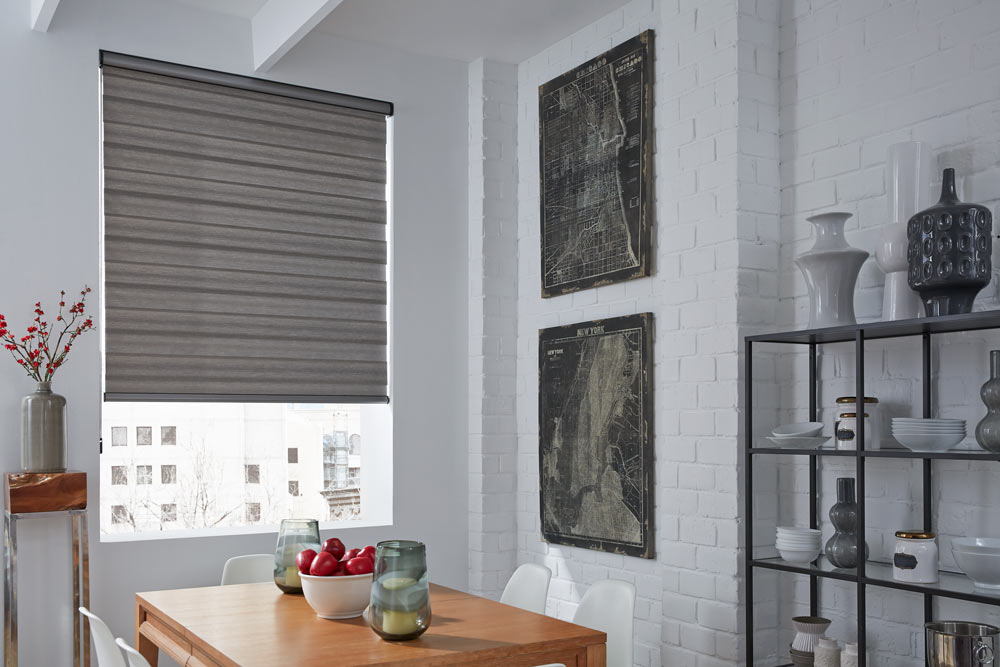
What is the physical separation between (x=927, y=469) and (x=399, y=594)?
1.56 m

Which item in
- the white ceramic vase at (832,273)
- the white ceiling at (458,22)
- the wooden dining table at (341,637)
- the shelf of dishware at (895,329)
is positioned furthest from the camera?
the white ceiling at (458,22)

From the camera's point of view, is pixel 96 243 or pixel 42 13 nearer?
pixel 42 13

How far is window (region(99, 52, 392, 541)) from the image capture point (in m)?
3.93

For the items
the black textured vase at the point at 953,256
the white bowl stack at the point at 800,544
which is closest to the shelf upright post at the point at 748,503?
the white bowl stack at the point at 800,544

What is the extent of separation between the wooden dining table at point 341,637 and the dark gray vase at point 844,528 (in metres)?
0.82

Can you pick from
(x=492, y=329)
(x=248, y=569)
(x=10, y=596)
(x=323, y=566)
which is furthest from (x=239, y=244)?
(x=323, y=566)

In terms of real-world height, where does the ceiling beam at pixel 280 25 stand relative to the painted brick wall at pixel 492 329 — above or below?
above

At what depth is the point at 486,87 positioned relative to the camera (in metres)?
4.67

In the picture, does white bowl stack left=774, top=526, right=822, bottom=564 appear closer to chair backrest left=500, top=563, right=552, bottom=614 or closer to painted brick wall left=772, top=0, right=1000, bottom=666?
painted brick wall left=772, top=0, right=1000, bottom=666

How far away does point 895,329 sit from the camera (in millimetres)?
2689

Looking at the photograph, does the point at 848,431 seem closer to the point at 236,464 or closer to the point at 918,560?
the point at 918,560

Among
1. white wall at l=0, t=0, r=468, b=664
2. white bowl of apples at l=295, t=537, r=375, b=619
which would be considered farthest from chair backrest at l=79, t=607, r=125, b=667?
white wall at l=0, t=0, r=468, b=664

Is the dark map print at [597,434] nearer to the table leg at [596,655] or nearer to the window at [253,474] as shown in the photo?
the table leg at [596,655]

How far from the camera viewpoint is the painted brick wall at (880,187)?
108 inches
